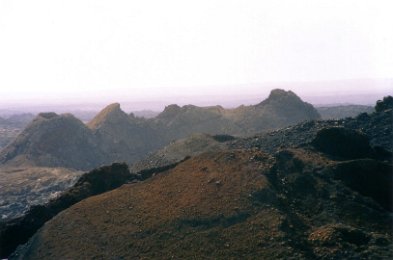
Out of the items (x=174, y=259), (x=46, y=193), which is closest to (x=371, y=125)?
(x=174, y=259)

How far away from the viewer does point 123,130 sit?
10381 cm

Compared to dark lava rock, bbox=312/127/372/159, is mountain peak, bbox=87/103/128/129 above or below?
below

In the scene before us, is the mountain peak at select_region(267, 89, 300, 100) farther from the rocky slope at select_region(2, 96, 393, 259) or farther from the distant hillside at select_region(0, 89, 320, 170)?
the rocky slope at select_region(2, 96, 393, 259)

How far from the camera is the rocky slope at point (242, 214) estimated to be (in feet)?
75.5

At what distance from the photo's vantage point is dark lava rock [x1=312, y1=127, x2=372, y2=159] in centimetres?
3275

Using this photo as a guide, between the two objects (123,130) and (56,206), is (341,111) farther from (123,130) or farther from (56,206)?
(56,206)

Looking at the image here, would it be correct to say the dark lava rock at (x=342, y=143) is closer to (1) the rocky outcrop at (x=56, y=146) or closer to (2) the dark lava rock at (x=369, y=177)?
(2) the dark lava rock at (x=369, y=177)

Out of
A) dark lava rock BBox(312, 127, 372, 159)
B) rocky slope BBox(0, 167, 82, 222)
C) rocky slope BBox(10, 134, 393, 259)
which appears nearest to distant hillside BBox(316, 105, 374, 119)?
rocky slope BBox(0, 167, 82, 222)

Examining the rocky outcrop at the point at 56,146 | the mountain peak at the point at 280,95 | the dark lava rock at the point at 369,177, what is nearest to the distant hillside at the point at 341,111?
the mountain peak at the point at 280,95

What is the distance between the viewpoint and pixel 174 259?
23.6 meters

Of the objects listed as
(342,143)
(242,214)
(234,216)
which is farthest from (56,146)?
(242,214)

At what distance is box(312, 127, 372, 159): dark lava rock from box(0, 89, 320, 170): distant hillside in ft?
171

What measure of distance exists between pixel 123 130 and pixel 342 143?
76.3m

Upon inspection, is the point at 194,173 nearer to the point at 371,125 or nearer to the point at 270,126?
the point at 371,125
